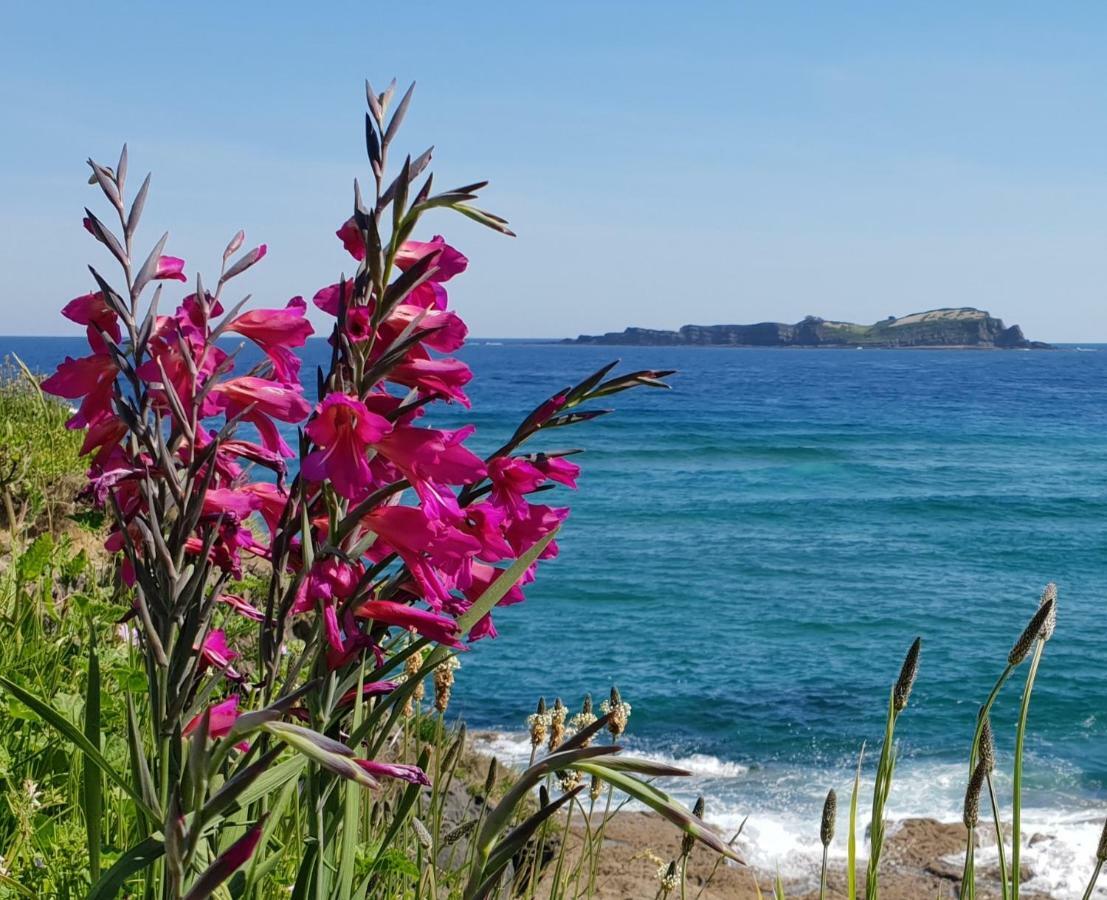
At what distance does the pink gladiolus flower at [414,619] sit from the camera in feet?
4.12

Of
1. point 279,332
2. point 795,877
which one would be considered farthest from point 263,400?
point 795,877

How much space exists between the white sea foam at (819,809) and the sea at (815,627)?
0.09ft

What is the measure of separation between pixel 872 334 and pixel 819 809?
6878 inches

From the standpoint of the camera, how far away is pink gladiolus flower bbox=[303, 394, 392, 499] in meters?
1.16

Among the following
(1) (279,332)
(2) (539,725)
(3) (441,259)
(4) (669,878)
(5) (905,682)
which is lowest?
(4) (669,878)

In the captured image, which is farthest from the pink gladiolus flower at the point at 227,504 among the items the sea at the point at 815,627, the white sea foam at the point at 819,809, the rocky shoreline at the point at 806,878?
the white sea foam at the point at 819,809

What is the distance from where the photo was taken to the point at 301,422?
53.2 inches

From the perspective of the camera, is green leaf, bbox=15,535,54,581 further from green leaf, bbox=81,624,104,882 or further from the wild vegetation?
green leaf, bbox=81,624,104,882

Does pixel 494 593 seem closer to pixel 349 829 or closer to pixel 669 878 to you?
pixel 349 829

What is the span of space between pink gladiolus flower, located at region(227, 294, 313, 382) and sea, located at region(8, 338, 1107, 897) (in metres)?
0.43

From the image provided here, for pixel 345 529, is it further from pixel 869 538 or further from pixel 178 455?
pixel 869 538

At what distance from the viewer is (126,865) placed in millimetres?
1016

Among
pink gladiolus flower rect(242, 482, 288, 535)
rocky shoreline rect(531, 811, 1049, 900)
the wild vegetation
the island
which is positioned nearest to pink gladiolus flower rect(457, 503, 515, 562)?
the wild vegetation

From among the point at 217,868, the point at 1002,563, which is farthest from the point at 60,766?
the point at 1002,563
